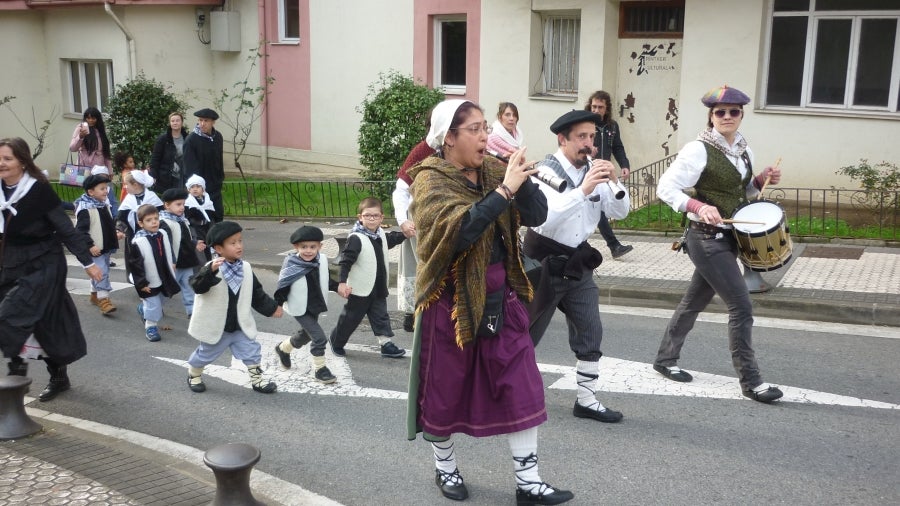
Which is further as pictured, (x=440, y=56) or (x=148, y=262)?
(x=440, y=56)

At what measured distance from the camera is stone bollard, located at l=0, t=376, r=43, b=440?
18.5 ft

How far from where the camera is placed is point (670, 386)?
6.51 metres

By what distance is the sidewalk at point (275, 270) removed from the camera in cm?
482

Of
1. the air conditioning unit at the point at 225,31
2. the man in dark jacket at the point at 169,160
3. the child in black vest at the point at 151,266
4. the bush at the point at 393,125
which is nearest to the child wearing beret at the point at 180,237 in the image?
the child in black vest at the point at 151,266

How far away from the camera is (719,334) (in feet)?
25.9

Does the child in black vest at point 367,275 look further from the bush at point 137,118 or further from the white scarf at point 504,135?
the bush at point 137,118

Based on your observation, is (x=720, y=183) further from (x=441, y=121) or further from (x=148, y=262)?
(x=148, y=262)

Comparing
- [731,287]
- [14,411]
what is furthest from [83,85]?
[731,287]

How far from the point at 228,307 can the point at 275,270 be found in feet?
15.8

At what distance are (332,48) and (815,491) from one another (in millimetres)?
15493

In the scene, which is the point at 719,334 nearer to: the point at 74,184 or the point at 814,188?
the point at 814,188

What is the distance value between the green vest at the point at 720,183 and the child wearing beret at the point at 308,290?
2725mm

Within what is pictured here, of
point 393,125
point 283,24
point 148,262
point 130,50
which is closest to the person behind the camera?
point 148,262

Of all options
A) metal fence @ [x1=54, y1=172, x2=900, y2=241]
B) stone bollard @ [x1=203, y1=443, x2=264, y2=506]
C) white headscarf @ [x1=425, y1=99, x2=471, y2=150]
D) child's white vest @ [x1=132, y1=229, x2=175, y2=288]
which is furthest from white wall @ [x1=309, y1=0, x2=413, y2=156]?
stone bollard @ [x1=203, y1=443, x2=264, y2=506]
